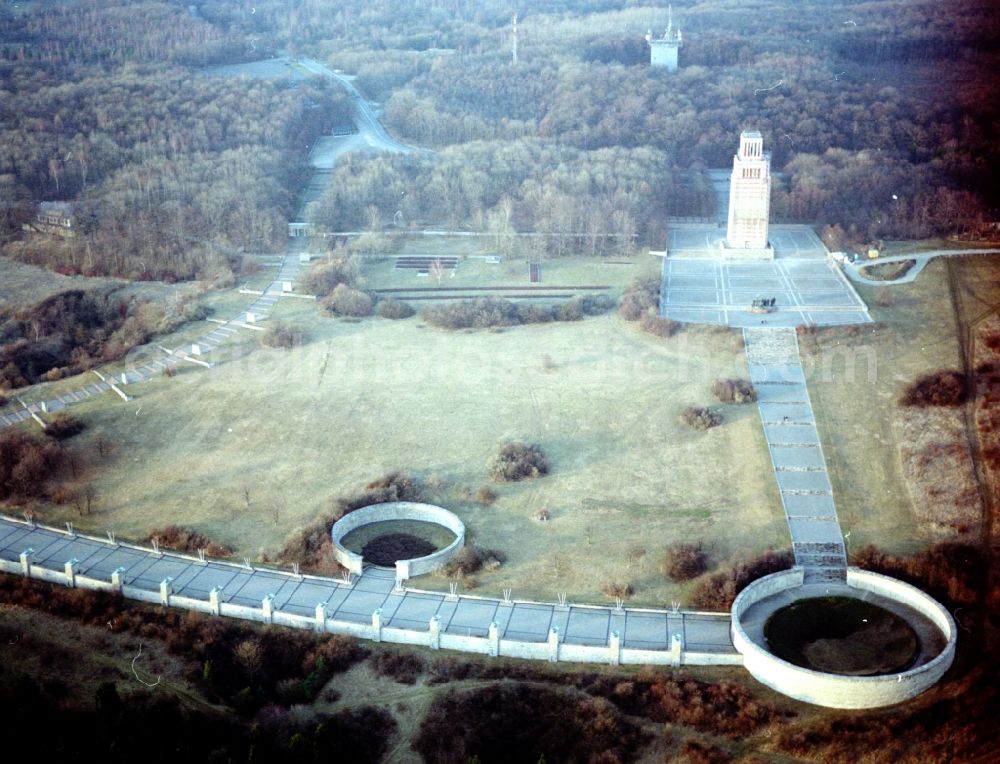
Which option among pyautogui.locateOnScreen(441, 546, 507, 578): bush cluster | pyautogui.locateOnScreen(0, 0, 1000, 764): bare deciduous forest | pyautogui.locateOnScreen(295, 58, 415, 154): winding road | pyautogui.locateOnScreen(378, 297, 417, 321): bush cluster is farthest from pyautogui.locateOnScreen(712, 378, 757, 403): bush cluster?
pyautogui.locateOnScreen(295, 58, 415, 154): winding road

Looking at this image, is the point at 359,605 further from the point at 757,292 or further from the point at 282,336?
the point at 757,292

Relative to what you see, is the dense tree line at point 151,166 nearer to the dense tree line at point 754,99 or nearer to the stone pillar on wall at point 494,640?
the dense tree line at point 754,99

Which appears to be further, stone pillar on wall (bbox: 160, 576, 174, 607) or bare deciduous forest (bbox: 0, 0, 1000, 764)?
stone pillar on wall (bbox: 160, 576, 174, 607)

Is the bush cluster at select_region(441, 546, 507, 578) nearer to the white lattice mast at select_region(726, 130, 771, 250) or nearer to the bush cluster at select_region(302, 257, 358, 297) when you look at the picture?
the bush cluster at select_region(302, 257, 358, 297)

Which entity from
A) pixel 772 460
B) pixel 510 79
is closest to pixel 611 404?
pixel 772 460

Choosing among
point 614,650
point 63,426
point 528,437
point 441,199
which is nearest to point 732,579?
point 614,650

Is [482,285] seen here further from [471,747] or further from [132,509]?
[471,747]

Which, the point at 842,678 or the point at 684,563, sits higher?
the point at 684,563
